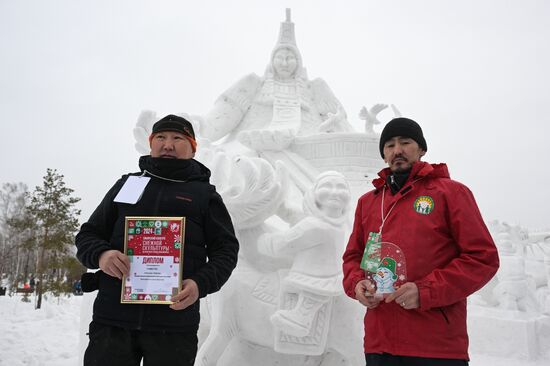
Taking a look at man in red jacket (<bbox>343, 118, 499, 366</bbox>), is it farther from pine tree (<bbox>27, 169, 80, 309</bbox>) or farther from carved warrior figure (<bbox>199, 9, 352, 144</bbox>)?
pine tree (<bbox>27, 169, 80, 309</bbox>)

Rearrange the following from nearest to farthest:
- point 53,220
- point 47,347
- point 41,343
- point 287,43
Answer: point 287,43 < point 47,347 < point 41,343 < point 53,220

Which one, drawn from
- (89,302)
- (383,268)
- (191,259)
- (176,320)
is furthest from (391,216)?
(89,302)

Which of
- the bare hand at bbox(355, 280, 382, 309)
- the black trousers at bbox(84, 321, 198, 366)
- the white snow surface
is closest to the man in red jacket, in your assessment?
the bare hand at bbox(355, 280, 382, 309)

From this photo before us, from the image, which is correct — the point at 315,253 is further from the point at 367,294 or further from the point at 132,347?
the point at 132,347

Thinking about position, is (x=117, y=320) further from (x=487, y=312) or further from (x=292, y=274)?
(x=487, y=312)

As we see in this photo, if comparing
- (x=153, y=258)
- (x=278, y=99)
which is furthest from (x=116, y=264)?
(x=278, y=99)

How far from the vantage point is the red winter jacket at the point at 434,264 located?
1398 millimetres

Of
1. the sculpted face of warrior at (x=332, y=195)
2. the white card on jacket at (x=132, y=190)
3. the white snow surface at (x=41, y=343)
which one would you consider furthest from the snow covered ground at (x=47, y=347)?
the white card on jacket at (x=132, y=190)

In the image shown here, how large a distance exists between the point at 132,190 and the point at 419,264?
1.03m

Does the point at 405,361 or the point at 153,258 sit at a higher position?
the point at 153,258

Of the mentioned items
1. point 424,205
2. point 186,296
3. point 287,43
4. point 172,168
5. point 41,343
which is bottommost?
point 41,343

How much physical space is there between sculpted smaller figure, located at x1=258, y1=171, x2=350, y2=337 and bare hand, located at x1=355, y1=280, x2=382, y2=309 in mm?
802

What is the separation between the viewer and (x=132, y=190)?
5.13 ft

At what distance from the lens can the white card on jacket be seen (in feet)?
5.05
